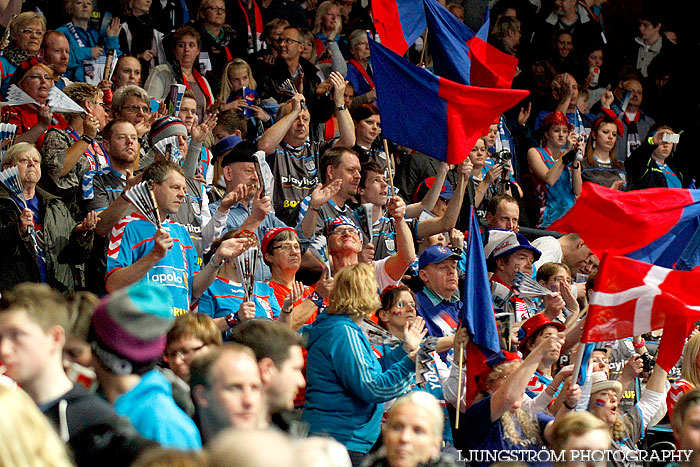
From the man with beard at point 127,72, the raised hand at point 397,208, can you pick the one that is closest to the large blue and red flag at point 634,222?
the raised hand at point 397,208

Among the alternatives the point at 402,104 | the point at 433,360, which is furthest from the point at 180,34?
the point at 433,360

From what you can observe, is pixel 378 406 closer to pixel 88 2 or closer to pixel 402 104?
pixel 402 104

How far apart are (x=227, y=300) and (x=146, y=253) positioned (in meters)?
0.58

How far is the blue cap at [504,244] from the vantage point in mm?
8328

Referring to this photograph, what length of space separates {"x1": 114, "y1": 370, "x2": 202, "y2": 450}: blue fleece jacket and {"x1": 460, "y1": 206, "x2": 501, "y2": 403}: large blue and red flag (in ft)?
8.29

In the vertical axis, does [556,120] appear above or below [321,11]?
below

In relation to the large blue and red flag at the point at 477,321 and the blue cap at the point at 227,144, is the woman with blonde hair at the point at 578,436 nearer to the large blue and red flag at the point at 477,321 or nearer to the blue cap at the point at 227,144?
the large blue and red flag at the point at 477,321

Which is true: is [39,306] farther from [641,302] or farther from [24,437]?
[641,302]

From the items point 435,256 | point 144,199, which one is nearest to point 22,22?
point 144,199

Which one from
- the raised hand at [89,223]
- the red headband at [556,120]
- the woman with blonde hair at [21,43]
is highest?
the woman with blonde hair at [21,43]

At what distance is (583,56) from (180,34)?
6009 mm

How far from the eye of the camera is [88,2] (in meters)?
10.1

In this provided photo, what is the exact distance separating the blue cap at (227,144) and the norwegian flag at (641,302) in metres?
3.41

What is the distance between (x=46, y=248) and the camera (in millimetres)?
6719
